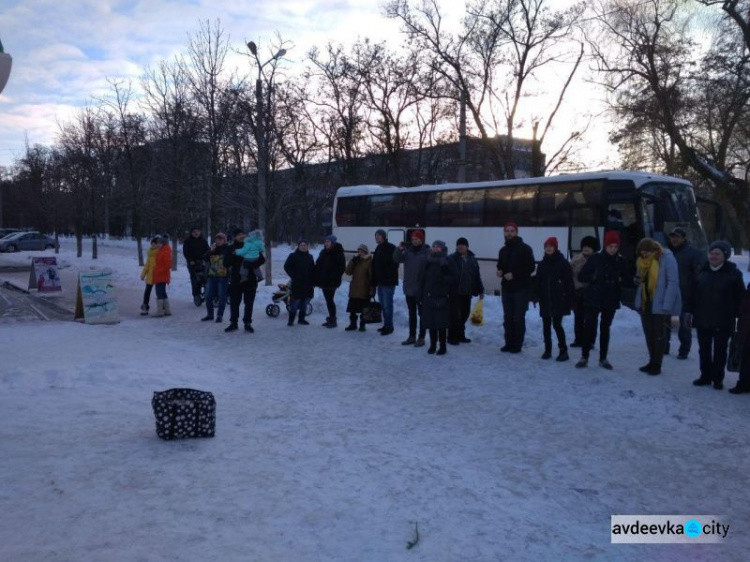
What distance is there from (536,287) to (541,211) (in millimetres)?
8846

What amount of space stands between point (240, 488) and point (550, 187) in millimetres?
14920

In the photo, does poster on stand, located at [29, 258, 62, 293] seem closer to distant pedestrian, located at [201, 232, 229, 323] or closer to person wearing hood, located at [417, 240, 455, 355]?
distant pedestrian, located at [201, 232, 229, 323]

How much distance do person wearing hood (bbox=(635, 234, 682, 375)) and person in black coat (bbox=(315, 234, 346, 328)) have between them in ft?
18.8

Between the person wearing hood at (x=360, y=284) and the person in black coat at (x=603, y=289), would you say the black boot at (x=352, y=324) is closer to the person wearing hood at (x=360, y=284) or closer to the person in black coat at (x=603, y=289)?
the person wearing hood at (x=360, y=284)

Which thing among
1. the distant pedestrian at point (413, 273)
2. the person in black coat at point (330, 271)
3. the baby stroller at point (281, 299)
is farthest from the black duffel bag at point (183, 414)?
the baby stroller at point (281, 299)

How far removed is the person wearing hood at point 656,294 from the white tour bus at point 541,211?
6.88 meters

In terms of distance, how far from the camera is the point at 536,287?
976 centimetres

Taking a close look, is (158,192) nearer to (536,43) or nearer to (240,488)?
(536,43)

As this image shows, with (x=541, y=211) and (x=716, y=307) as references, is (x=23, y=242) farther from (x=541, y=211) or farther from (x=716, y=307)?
(x=716, y=307)

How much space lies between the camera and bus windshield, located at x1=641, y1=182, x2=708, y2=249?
52.8 ft

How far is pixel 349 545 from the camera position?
12.9ft

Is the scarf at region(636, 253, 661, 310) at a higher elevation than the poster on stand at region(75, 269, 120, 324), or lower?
higher

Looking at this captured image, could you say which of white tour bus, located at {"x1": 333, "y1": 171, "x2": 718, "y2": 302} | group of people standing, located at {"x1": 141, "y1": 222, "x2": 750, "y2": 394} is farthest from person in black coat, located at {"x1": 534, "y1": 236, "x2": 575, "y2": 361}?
white tour bus, located at {"x1": 333, "y1": 171, "x2": 718, "y2": 302}

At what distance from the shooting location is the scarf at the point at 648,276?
8.71m
